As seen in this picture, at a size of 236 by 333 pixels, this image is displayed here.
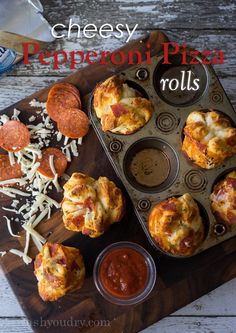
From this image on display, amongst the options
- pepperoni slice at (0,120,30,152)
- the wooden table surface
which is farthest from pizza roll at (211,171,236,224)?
pepperoni slice at (0,120,30,152)

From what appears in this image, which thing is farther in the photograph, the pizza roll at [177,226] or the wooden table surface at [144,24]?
the wooden table surface at [144,24]

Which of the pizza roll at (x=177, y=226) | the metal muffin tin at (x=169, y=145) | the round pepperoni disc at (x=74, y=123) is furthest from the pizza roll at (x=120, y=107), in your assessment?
the pizza roll at (x=177, y=226)

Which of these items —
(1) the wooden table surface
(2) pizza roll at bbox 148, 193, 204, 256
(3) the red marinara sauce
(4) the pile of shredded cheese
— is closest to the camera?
(2) pizza roll at bbox 148, 193, 204, 256

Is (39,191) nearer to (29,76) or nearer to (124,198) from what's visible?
(124,198)

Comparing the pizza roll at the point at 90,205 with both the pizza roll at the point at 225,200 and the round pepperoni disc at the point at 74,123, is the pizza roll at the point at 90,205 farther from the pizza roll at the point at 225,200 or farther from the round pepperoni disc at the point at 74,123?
the pizza roll at the point at 225,200

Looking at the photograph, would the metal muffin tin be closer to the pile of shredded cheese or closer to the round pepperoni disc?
the round pepperoni disc

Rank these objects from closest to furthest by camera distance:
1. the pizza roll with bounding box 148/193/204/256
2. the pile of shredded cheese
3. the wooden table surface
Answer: the pizza roll with bounding box 148/193/204/256
the pile of shredded cheese
the wooden table surface
